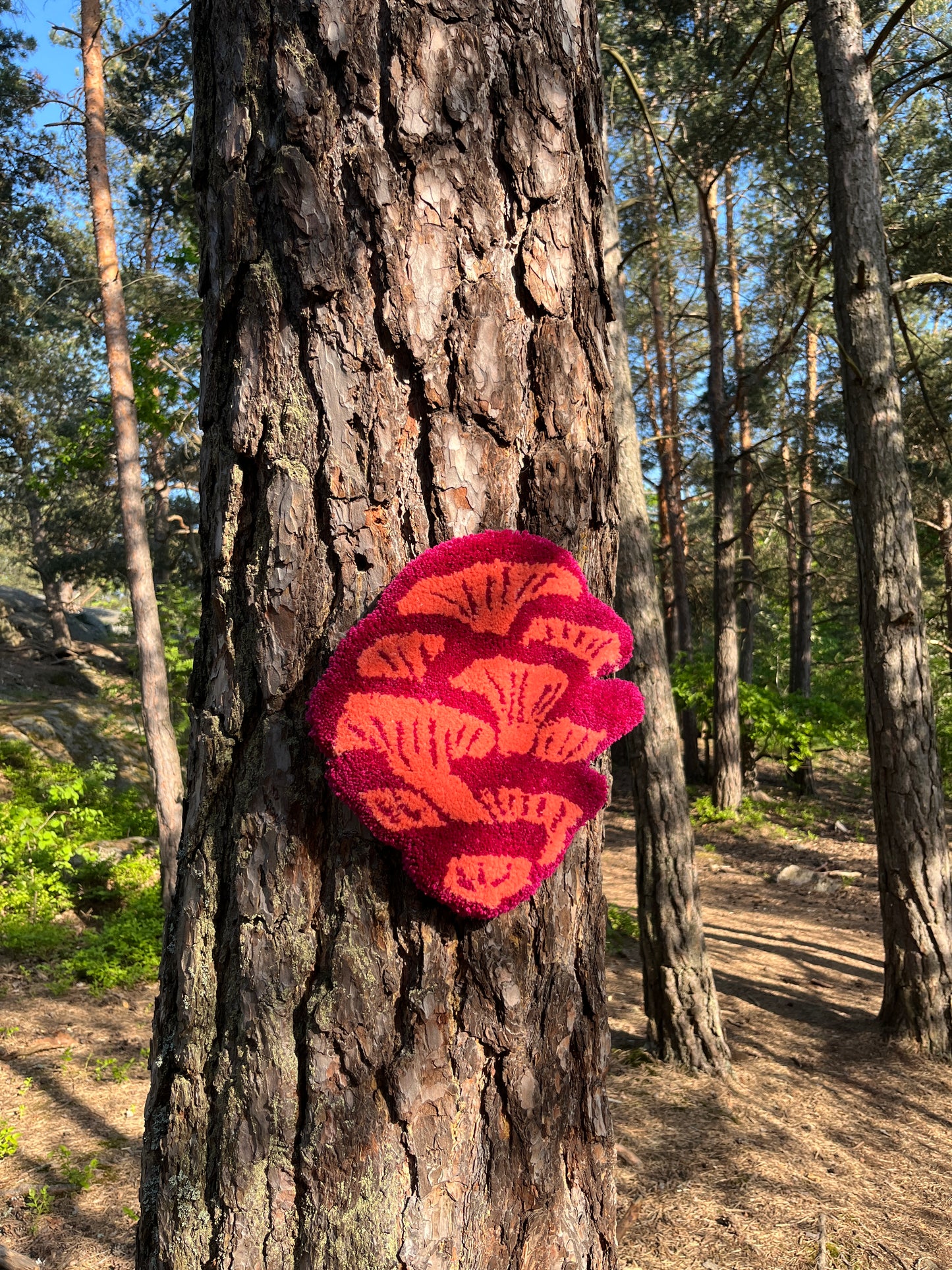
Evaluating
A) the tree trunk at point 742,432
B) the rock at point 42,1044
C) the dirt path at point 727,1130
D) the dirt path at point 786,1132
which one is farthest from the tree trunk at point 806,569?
the rock at point 42,1044

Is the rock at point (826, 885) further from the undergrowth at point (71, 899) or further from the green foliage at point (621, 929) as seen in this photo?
the undergrowth at point (71, 899)

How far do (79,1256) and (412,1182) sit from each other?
9.19ft

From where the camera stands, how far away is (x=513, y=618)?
3.50 feet

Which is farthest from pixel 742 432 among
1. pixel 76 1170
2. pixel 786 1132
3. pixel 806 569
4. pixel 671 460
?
pixel 76 1170

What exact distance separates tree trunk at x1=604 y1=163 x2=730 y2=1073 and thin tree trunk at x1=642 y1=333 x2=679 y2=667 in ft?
30.2

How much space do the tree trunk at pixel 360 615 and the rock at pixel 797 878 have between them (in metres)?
9.34

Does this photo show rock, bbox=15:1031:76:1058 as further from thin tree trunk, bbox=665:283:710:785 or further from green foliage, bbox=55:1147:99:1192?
thin tree trunk, bbox=665:283:710:785

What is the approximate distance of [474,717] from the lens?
1044mm

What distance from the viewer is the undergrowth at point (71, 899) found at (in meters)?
5.94

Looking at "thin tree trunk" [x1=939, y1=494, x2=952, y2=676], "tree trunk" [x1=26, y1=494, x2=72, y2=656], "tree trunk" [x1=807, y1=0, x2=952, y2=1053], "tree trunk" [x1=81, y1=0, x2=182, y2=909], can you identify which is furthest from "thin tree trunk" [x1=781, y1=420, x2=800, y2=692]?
"tree trunk" [x1=26, y1=494, x2=72, y2=656]

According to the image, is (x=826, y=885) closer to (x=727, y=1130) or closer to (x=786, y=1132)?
(x=786, y=1132)

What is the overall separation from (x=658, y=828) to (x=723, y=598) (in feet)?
25.3

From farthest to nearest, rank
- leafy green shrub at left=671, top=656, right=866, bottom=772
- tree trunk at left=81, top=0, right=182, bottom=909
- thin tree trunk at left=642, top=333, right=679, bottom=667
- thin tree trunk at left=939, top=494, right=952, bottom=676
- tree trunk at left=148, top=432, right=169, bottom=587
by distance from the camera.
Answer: thin tree trunk at left=642, top=333, right=679, bottom=667
tree trunk at left=148, top=432, right=169, bottom=587
leafy green shrub at left=671, top=656, right=866, bottom=772
thin tree trunk at left=939, top=494, right=952, bottom=676
tree trunk at left=81, top=0, right=182, bottom=909

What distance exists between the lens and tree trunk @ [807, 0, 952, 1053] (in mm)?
4750
